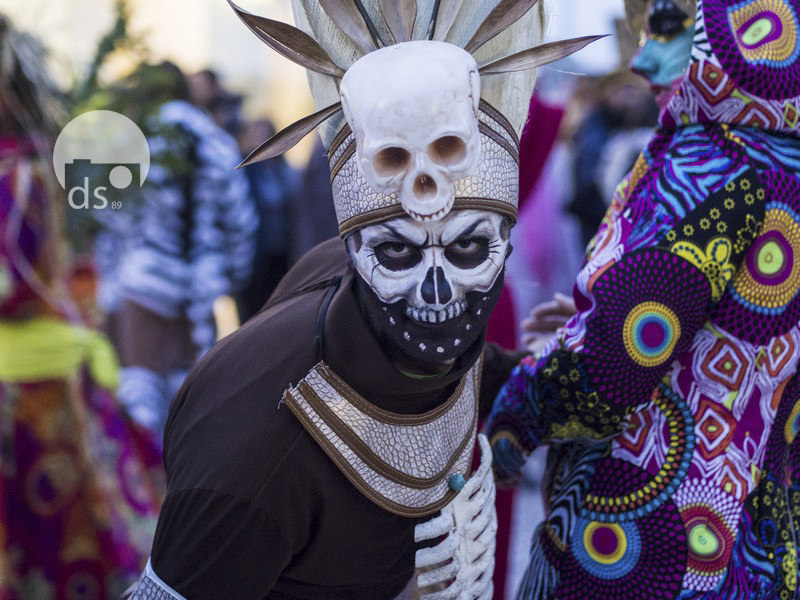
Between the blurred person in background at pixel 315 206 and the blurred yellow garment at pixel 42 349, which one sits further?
the blurred person in background at pixel 315 206

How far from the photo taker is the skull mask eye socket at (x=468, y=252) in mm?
1696

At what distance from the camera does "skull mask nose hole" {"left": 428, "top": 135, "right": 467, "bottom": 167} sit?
1.60 meters

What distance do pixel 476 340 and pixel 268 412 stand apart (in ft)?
1.24

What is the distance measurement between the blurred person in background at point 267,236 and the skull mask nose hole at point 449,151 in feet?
14.1

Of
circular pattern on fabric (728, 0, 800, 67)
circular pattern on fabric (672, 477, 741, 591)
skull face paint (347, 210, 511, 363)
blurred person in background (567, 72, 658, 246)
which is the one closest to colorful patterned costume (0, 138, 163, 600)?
skull face paint (347, 210, 511, 363)

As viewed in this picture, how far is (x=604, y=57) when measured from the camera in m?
9.14

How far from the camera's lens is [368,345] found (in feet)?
5.79

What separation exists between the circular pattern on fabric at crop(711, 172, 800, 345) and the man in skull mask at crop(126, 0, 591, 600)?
49 centimetres

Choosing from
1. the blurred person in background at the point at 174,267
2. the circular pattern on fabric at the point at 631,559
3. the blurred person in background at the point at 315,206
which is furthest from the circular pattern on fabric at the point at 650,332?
the blurred person in background at the point at 315,206

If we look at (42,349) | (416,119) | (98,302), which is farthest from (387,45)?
(98,302)

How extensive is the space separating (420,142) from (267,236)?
4491 mm

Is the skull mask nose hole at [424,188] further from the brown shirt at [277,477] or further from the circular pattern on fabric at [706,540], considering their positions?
the circular pattern on fabric at [706,540]

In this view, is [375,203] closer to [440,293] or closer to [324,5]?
[440,293]

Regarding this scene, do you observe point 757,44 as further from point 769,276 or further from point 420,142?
point 420,142
